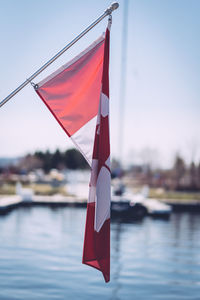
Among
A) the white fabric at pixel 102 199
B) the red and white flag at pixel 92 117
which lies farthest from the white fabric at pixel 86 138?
the white fabric at pixel 102 199

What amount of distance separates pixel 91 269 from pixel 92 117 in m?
6.20

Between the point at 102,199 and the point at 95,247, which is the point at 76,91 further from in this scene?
the point at 95,247

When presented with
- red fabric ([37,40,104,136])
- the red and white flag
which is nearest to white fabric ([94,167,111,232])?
the red and white flag

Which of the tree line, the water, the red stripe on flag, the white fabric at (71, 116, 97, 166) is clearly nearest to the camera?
the red stripe on flag

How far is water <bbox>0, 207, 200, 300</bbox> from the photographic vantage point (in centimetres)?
773

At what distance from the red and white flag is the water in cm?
390

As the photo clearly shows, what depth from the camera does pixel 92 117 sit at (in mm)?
4246

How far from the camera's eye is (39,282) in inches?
322

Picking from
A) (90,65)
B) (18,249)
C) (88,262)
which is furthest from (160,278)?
(90,65)

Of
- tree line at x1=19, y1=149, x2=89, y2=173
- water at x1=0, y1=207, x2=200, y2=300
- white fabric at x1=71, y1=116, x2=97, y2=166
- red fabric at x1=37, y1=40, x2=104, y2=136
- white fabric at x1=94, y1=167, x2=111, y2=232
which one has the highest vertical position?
tree line at x1=19, y1=149, x2=89, y2=173

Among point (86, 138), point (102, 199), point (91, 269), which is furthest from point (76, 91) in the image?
point (91, 269)

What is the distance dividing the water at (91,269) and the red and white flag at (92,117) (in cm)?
390

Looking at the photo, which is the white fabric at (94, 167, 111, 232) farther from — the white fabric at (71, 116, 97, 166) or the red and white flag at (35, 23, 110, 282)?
the white fabric at (71, 116, 97, 166)

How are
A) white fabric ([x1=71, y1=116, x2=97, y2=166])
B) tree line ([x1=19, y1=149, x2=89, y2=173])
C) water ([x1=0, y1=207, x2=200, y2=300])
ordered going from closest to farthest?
white fabric ([x1=71, y1=116, x2=97, y2=166])
water ([x1=0, y1=207, x2=200, y2=300])
tree line ([x1=19, y1=149, x2=89, y2=173])
